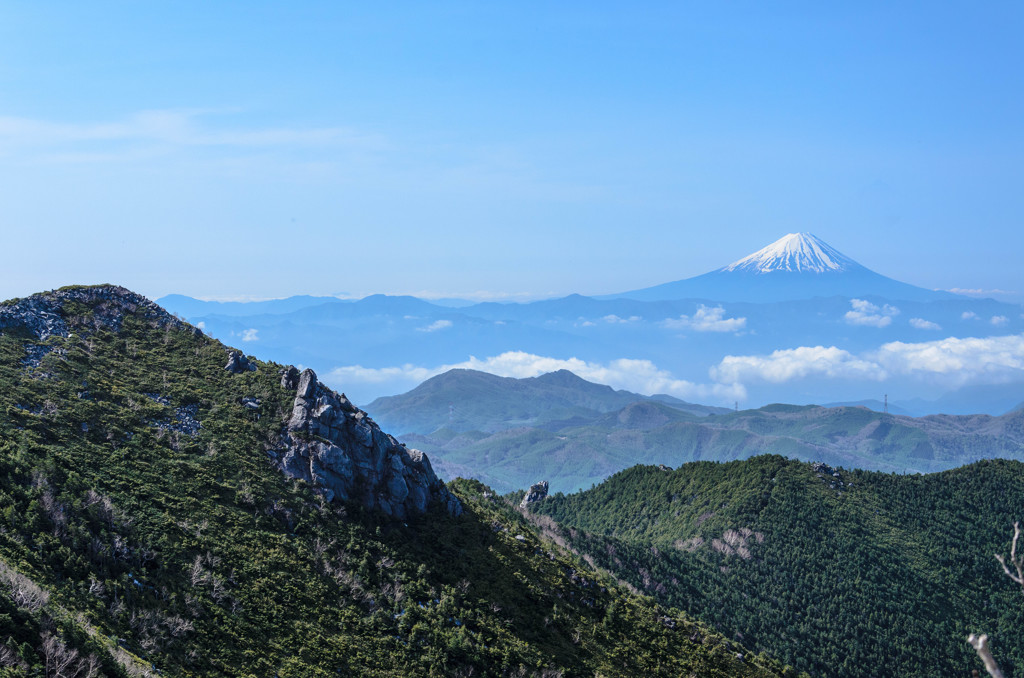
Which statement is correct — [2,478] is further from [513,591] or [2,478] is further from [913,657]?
[913,657]

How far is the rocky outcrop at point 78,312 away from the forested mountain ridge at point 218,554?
0.67 ft

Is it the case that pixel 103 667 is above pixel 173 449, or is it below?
below

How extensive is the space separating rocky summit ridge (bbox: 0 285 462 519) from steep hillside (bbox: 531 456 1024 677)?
162 feet

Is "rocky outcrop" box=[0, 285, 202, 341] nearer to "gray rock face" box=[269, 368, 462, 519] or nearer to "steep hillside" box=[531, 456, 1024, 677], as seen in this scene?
"gray rock face" box=[269, 368, 462, 519]

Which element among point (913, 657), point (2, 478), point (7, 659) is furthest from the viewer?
point (913, 657)

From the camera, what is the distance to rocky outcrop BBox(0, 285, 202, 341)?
217 feet

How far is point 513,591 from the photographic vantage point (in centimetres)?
6153

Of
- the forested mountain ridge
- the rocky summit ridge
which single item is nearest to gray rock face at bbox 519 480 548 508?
the forested mountain ridge

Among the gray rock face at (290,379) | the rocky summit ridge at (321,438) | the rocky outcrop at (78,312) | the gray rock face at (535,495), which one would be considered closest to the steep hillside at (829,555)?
the gray rock face at (535,495)

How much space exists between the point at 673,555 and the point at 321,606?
9105 cm

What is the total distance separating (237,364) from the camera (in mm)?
72062

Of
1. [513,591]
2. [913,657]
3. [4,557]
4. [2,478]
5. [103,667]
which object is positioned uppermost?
[2,478]

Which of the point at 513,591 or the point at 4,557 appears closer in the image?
the point at 4,557

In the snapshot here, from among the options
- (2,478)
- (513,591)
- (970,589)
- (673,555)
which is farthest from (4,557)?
(970,589)
